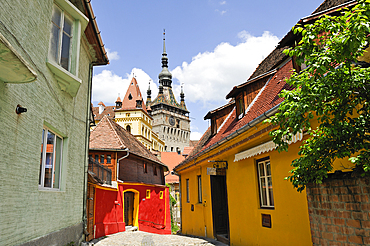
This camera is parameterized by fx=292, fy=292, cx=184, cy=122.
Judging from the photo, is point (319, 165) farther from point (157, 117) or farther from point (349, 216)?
point (157, 117)

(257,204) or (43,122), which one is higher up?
(43,122)

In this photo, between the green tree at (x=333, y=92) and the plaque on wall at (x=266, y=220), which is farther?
the plaque on wall at (x=266, y=220)

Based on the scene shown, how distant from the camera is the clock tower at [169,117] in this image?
9725 cm

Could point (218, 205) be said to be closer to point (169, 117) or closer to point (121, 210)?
point (121, 210)

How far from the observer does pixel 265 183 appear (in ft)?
24.7

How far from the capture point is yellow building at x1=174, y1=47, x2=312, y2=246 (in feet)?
20.5

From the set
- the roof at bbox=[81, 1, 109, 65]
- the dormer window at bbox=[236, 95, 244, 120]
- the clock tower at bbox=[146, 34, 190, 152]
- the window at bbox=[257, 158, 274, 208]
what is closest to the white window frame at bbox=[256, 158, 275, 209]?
the window at bbox=[257, 158, 274, 208]

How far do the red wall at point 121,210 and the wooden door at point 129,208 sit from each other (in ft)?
1.92

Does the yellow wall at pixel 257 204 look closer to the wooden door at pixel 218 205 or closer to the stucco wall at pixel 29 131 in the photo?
the wooden door at pixel 218 205


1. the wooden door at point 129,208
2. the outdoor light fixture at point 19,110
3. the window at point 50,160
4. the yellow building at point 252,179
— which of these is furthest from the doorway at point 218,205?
the wooden door at point 129,208

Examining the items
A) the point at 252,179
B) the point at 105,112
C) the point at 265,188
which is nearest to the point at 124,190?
the point at 252,179

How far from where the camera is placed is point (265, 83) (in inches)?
390

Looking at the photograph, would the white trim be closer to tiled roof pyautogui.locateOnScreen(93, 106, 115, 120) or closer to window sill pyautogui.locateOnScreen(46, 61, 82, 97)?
window sill pyautogui.locateOnScreen(46, 61, 82, 97)

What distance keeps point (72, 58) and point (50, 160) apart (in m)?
2.43
